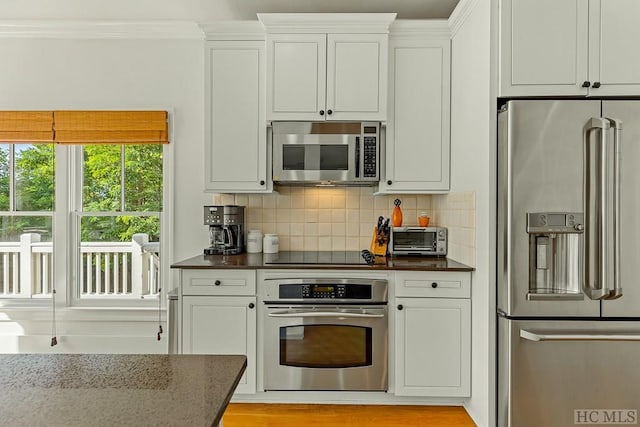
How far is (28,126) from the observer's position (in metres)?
3.26

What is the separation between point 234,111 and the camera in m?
3.00

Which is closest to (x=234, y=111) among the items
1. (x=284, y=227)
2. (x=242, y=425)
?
(x=284, y=227)

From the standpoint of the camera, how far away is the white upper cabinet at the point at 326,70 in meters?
2.90

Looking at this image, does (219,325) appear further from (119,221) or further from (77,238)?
(77,238)

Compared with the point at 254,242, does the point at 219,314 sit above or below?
below

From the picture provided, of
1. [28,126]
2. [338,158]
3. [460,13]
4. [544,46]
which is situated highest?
[460,13]

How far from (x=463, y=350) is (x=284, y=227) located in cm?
154

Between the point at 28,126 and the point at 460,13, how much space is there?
3109 mm

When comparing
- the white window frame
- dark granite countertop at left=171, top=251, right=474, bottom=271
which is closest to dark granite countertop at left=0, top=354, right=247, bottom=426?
dark granite countertop at left=171, top=251, right=474, bottom=271

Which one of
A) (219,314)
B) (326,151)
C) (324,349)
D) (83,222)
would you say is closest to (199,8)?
(326,151)

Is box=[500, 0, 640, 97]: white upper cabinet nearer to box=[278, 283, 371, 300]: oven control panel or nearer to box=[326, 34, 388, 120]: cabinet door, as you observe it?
box=[326, 34, 388, 120]: cabinet door

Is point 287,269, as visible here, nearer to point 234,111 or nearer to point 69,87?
point 234,111

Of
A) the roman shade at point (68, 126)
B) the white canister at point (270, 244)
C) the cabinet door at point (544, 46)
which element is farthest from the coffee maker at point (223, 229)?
the cabinet door at point (544, 46)

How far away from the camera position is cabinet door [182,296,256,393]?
8.71 feet
